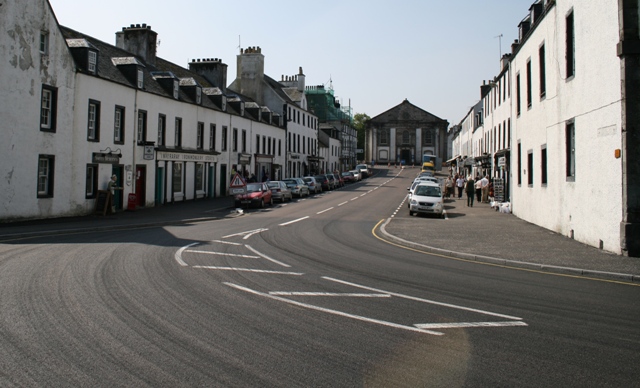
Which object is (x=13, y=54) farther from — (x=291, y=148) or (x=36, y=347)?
(x=291, y=148)

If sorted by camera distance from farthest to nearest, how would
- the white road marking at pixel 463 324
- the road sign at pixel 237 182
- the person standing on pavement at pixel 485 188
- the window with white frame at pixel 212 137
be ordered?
1. the window with white frame at pixel 212 137
2. the person standing on pavement at pixel 485 188
3. the road sign at pixel 237 182
4. the white road marking at pixel 463 324

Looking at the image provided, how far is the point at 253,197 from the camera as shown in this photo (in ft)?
106

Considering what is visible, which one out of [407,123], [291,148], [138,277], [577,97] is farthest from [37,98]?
[407,123]

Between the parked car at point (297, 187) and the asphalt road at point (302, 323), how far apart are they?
31529 millimetres

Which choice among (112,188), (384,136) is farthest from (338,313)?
(384,136)

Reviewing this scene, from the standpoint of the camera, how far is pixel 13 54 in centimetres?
2125

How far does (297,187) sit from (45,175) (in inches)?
920

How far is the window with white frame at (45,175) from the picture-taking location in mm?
22980

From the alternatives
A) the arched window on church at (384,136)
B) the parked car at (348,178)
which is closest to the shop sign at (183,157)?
the parked car at (348,178)

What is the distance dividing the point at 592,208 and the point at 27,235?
1703cm

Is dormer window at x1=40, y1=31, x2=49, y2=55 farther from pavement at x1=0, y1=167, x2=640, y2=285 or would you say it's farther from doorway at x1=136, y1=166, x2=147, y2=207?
doorway at x1=136, y1=166, x2=147, y2=207

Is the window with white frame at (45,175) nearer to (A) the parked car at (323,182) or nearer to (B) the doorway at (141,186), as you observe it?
(B) the doorway at (141,186)

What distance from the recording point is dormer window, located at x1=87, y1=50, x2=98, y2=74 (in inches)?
1019

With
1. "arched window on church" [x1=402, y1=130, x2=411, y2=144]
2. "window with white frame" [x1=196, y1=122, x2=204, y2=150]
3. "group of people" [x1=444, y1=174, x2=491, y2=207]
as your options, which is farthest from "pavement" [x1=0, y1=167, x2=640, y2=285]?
"arched window on church" [x1=402, y1=130, x2=411, y2=144]
